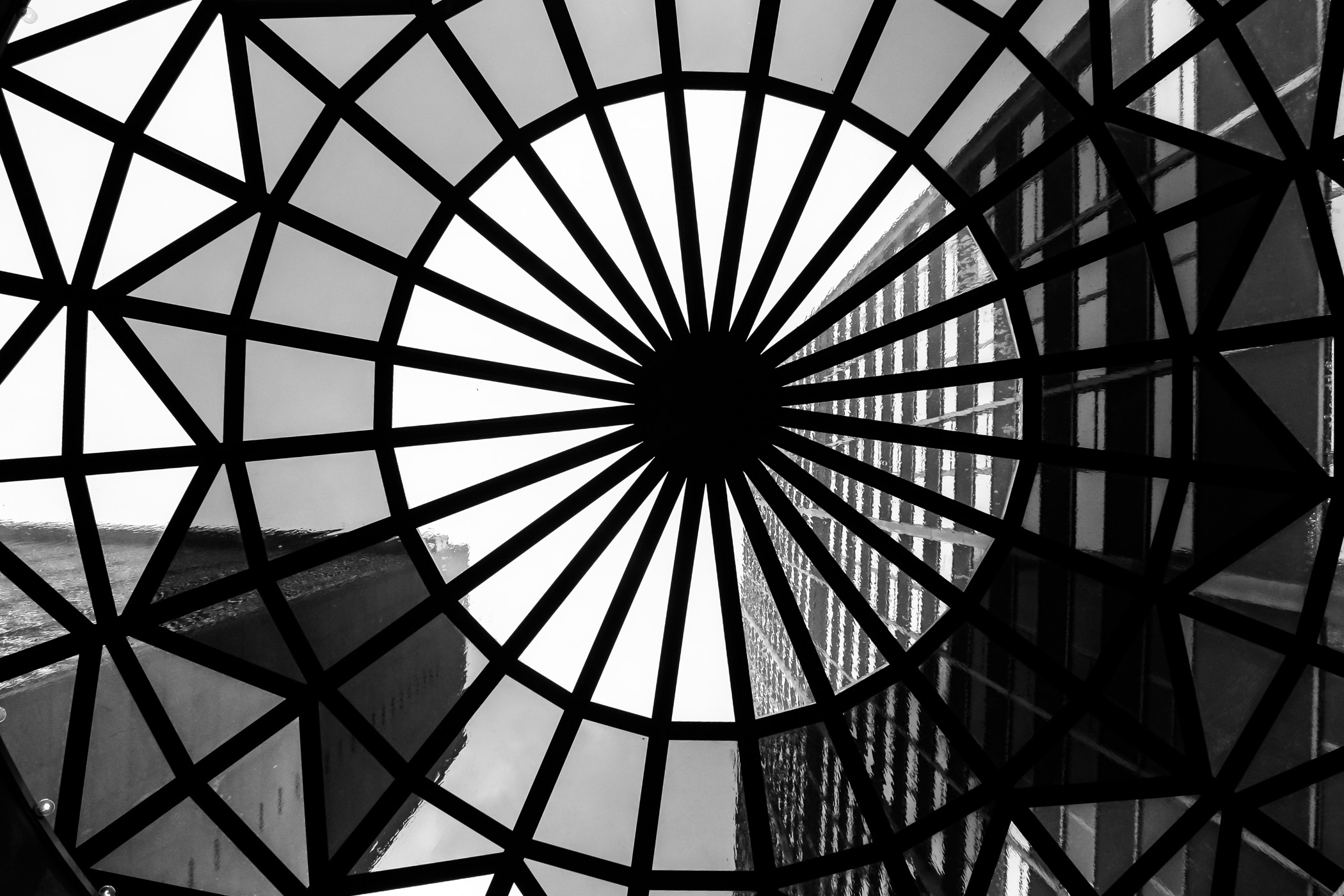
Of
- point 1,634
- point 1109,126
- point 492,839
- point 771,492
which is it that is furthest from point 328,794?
point 1109,126

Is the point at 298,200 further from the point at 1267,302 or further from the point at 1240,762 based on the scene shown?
the point at 1240,762

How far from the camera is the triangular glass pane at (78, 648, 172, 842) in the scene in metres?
11.0

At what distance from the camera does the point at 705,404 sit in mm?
12281

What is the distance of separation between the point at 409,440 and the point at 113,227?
4.45 metres

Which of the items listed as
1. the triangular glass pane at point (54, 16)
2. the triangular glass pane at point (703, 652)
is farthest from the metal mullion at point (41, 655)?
the triangular glass pane at point (703, 652)

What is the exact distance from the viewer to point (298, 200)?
11.1 m

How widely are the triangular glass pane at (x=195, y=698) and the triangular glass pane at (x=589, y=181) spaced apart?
818 cm

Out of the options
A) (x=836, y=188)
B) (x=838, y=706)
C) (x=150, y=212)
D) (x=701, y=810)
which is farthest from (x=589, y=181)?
(x=701, y=810)

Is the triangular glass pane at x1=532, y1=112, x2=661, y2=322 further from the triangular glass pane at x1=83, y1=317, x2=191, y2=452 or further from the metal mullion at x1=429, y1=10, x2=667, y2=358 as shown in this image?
the triangular glass pane at x1=83, y1=317, x2=191, y2=452

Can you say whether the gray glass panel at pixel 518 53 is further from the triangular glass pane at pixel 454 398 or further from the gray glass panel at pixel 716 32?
the triangular glass pane at pixel 454 398

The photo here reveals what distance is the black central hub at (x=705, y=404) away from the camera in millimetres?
12172

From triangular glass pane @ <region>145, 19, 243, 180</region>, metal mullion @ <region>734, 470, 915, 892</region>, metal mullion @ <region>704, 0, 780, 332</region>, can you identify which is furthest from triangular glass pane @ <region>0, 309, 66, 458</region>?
metal mullion @ <region>734, 470, 915, 892</region>

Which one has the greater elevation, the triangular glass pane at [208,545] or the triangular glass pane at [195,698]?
the triangular glass pane at [208,545]

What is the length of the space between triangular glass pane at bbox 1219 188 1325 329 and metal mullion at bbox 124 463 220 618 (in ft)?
47.1
